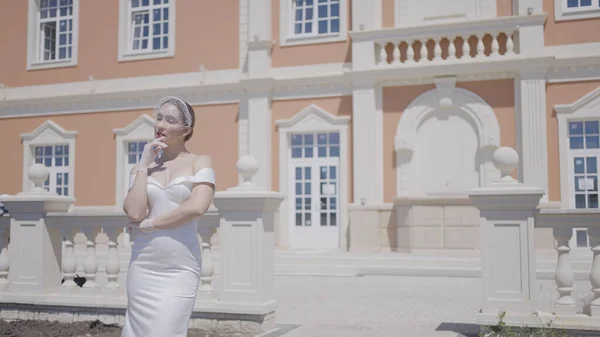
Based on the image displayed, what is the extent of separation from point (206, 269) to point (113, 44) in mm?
13102

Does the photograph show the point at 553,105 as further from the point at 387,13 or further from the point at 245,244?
the point at 245,244

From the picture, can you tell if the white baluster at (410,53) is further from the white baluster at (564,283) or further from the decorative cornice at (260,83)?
the white baluster at (564,283)

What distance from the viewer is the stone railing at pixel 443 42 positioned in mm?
14070

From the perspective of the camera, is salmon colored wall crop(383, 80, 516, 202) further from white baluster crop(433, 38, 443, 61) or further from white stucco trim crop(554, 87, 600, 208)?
white stucco trim crop(554, 87, 600, 208)

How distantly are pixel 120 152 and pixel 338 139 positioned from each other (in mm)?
5942

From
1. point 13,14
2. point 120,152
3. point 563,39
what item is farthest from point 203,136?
point 563,39

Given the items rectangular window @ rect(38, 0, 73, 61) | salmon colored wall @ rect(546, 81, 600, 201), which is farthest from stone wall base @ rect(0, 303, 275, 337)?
rectangular window @ rect(38, 0, 73, 61)

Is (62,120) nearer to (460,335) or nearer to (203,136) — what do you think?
(203,136)

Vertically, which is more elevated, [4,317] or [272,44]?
[272,44]

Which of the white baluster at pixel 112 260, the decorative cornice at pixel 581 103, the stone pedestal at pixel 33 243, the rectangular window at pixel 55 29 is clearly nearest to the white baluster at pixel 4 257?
the stone pedestal at pixel 33 243

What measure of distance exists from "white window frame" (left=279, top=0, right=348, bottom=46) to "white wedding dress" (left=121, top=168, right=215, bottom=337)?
12889mm

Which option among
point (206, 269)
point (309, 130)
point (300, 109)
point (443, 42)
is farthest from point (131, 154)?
point (206, 269)

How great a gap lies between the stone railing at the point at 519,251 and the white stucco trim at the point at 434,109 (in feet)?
28.6

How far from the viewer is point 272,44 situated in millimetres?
16141
